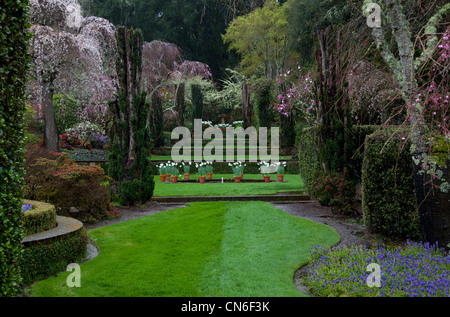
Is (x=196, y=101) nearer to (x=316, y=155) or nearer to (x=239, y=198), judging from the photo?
(x=239, y=198)

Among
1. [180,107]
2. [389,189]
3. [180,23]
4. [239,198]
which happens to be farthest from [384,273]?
[180,23]

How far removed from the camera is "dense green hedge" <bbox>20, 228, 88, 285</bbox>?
13.2 ft

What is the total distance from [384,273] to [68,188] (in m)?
5.71

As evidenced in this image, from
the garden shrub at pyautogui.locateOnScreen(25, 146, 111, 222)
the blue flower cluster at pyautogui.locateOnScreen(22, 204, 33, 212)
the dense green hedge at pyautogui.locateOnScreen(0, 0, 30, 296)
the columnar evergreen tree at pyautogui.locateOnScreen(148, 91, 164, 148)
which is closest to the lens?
the dense green hedge at pyautogui.locateOnScreen(0, 0, 30, 296)

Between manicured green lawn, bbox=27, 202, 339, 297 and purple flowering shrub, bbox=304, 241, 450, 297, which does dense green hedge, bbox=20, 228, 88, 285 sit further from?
purple flowering shrub, bbox=304, 241, 450, 297

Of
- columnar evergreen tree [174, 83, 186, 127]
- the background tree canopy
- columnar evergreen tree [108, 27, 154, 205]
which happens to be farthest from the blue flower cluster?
the background tree canopy

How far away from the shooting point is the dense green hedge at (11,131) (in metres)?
3.07

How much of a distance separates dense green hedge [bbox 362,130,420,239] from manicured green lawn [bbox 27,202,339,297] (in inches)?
29.9

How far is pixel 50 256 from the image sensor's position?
4.29 metres

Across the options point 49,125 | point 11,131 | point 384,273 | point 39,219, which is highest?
point 49,125

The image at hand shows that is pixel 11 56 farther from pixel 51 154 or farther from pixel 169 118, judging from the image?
pixel 169 118

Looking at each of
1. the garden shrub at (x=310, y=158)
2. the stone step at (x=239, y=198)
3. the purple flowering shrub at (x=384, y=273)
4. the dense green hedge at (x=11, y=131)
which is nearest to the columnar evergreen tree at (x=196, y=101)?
the garden shrub at (x=310, y=158)

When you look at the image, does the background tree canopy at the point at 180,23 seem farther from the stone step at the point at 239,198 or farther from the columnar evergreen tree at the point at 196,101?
the stone step at the point at 239,198

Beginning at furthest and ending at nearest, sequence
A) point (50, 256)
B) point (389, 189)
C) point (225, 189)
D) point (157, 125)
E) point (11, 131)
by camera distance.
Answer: point (157, 125) → point (225, 189) → point (389, 189) → point (50, 256) → point (11, 131)
